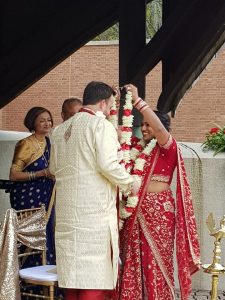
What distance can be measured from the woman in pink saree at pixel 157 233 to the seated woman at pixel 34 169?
94cm

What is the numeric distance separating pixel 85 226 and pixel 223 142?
3.19 meters

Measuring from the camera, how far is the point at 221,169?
6766 mm

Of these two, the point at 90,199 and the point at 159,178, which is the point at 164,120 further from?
the point at 90,199

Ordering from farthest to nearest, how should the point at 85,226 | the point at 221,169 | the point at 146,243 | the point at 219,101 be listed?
the point at 219,101
the point at 221,169
the point at 146,243
the point at 85,226

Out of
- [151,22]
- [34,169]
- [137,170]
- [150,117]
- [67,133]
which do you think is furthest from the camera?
[151,22]

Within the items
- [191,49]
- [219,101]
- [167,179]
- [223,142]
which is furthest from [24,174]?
[219,101]

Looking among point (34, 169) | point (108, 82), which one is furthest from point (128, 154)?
point (108, 82)

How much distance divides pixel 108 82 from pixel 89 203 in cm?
1646

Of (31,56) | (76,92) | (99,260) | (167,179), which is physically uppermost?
(76,92)

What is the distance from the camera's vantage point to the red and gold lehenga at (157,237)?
15.3 ft

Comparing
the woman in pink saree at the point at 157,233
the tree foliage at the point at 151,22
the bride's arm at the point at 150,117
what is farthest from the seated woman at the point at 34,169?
the tree foliage at the point at 151,22

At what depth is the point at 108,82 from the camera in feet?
66.7

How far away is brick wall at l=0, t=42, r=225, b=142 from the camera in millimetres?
19562

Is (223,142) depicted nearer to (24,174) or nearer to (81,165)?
(24,174)
